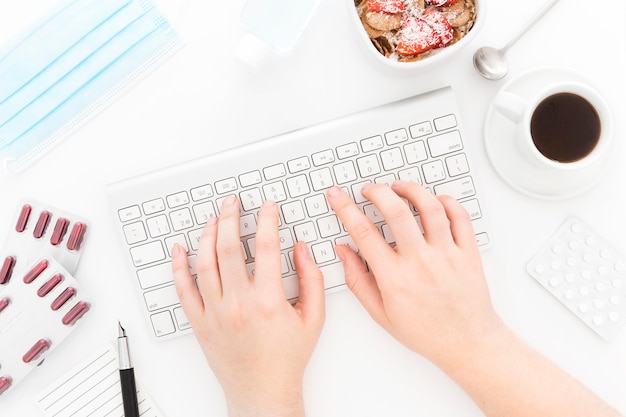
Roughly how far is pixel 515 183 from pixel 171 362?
50 centimetres

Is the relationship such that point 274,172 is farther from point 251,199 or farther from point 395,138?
point 395,138

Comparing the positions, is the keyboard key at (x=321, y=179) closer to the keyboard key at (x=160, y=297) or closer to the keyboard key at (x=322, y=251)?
the keyboard key at (x=322, y=251)

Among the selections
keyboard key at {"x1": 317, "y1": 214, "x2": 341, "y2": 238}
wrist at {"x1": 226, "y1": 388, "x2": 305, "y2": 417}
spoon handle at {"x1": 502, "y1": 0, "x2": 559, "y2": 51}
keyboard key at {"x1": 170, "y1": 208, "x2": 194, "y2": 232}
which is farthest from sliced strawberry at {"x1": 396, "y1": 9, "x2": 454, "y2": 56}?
wrist at {"x1": 226, "y1": 388, "x2": 305, "y2": 417}

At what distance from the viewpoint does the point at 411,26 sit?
64 centimetres

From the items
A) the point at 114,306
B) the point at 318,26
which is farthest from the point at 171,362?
the point at 318,26

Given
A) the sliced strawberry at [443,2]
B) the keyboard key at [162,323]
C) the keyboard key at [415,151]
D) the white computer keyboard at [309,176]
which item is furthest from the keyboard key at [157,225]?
the sliced strawberry at [443,2]

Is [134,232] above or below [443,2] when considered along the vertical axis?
below

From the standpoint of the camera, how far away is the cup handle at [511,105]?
63 cm

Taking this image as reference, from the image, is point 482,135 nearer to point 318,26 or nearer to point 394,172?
point 394,172

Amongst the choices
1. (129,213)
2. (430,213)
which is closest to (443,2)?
(430,213)

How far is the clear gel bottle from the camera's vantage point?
692 millimetres

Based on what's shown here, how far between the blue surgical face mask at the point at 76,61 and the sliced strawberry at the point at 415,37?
11.8 inches

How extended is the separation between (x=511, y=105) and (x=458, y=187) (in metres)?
0.12

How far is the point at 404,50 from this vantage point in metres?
0.64
